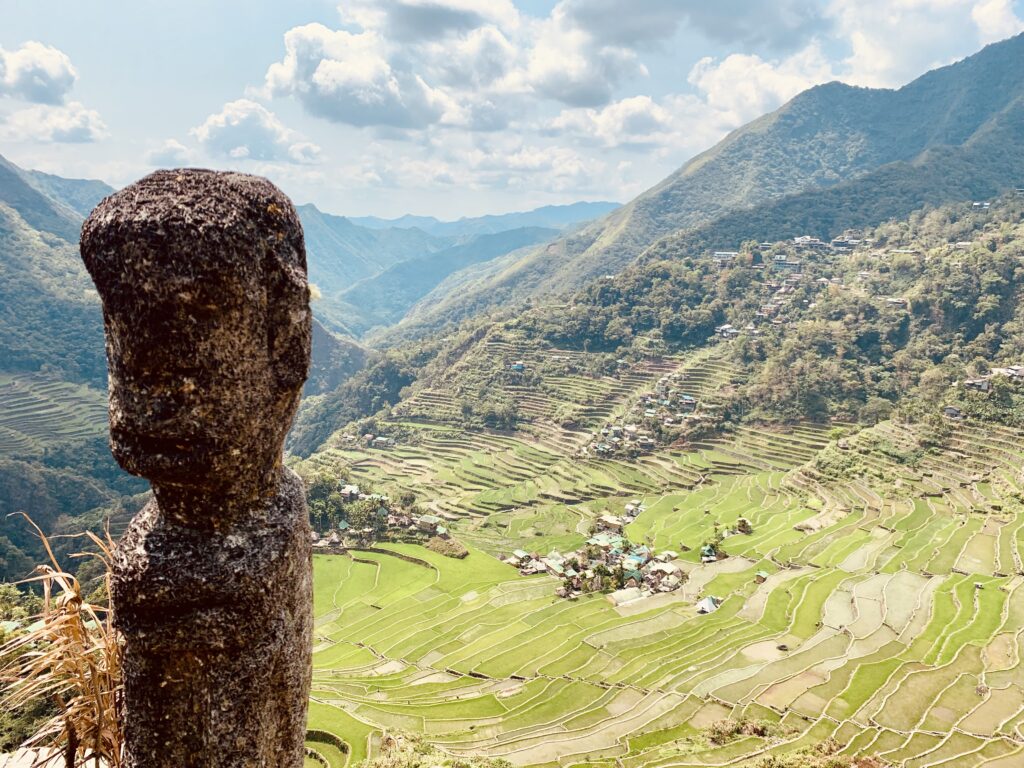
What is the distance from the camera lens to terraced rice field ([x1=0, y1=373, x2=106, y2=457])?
68.7 metres

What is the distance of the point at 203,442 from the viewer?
2.78m

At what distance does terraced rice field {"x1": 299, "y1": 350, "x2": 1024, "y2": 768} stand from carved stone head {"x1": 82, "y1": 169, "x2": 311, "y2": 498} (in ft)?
56.0

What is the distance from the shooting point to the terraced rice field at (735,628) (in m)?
18.4

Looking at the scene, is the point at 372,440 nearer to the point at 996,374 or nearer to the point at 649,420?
the point at 649,420

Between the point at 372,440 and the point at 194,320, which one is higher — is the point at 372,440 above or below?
below

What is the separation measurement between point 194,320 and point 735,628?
89.8 ft

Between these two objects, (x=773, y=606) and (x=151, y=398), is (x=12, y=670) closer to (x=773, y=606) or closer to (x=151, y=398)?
(x=151, y=398)

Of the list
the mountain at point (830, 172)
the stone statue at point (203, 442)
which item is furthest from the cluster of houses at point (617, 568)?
the mountain at point (830, 172)

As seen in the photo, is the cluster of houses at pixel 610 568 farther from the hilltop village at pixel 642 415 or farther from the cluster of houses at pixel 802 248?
the cluster of houses at pixel 802 248

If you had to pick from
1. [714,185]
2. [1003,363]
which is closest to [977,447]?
[1003,363]

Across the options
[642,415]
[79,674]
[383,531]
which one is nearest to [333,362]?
[642,415]

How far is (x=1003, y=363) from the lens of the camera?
56.3m

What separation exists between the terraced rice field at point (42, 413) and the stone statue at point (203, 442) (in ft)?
254

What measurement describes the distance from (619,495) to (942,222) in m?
79.6
